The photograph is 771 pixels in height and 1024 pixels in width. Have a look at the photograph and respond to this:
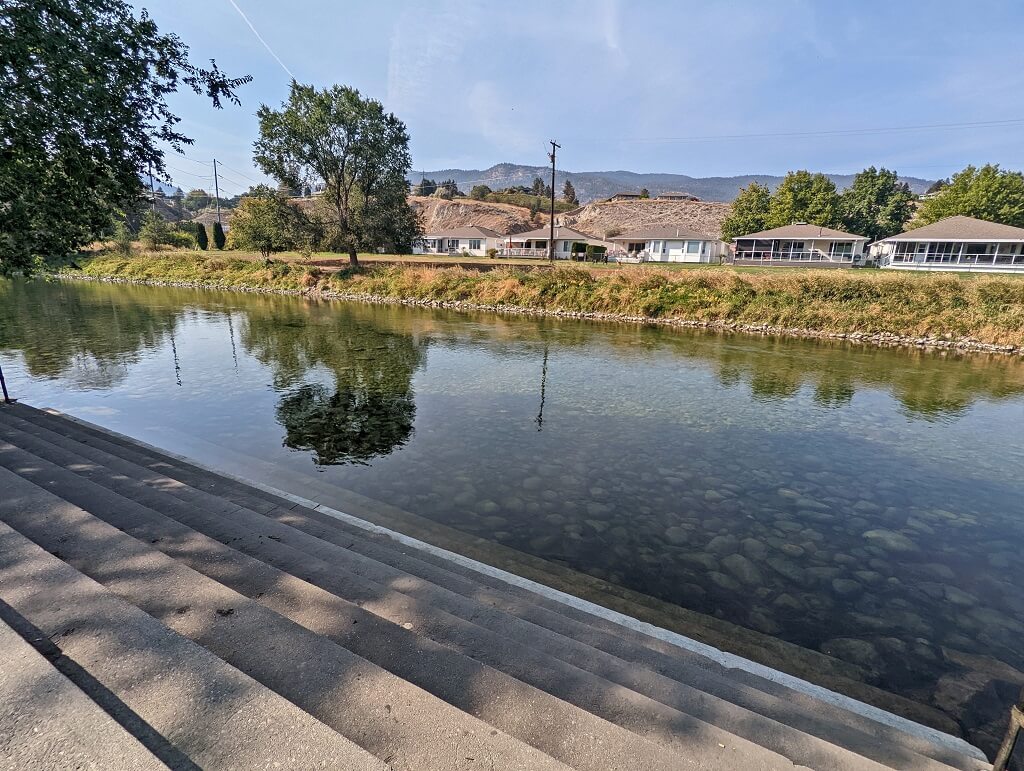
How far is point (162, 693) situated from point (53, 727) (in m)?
0.30

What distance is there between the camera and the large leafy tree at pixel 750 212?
199 feet

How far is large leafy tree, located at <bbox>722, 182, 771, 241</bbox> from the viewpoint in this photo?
199ft

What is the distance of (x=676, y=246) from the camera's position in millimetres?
55094

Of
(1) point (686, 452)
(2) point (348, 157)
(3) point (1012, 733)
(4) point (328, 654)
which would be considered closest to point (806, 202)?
(2) point (348, 157)

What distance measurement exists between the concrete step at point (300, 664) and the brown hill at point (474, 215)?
95.3 m

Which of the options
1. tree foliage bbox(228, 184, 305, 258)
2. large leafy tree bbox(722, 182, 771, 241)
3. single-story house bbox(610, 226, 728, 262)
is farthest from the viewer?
large leafy tree bbox(722, 182, 771, 241)

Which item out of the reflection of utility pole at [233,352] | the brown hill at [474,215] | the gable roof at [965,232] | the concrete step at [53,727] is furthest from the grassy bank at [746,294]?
the brown hill at [474,215]

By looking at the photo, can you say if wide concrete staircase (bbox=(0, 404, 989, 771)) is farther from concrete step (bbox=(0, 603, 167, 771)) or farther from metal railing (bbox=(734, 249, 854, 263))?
metal railing (bbox=(734, 249, 854, 263))

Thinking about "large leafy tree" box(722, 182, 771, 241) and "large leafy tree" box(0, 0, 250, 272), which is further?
"large leafy tree" box(722, 182, 771, 241)

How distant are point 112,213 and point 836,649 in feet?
37.3

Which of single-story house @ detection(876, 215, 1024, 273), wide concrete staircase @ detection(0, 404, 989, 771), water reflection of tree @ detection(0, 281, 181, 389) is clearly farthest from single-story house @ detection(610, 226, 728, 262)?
wide concrete staircase @ detection(0, 404, 989, 771)

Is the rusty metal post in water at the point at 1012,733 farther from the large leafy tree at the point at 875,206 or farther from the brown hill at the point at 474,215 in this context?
the brown hill at the point at 474,215

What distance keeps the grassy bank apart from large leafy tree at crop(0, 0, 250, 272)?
78.8 ft

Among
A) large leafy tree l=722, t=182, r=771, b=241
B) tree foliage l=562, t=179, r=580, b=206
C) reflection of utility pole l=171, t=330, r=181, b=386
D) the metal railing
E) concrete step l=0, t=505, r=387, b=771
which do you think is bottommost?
reflection of utility pole l=171, t=330, r=181, b=386
